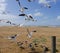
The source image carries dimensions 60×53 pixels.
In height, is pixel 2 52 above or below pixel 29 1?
below

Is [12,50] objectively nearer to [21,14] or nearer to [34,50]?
[34,50]

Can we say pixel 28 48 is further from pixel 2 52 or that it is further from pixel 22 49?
pixel 2 52

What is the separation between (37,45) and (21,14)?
8.63 meters

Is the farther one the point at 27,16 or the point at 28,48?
the point at 28,48

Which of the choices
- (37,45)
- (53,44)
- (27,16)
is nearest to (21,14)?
(27,16)

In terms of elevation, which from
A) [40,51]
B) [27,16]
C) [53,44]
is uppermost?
[27,16]

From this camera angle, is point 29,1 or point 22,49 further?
point 22,49

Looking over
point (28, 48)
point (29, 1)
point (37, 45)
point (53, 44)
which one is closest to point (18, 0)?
point (29, 1)

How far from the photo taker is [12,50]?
10922mm

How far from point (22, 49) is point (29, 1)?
7.48m

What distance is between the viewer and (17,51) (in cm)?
1076

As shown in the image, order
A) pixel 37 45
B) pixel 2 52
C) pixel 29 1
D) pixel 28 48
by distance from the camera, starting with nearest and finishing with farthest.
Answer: pixel 29 1 < pixel 2 52 < pixel 28 48 < pixel 37 45

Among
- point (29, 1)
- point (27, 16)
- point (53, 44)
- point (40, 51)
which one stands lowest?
point (40, 51)

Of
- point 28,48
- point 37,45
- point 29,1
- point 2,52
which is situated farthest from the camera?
point 37,45
